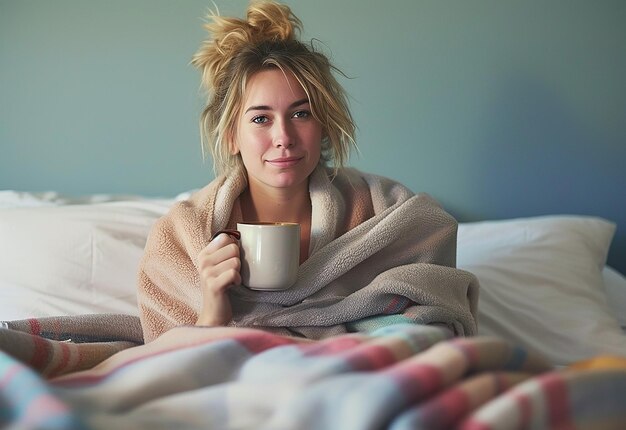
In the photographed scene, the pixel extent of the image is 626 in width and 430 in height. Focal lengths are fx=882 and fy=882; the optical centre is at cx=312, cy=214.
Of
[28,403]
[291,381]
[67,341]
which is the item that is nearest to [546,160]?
[67,341]

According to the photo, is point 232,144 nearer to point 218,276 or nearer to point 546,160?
point 218,276

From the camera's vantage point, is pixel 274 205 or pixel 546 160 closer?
pixel 274 205

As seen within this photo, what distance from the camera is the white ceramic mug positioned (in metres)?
1.40

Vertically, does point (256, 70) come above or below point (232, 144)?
above

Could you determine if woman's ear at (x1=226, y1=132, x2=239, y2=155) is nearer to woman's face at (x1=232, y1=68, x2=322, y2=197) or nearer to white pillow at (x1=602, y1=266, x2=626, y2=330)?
woman's face at (x1=232, y1=68, x2=322, y2=197)

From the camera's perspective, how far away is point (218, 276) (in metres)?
1.47

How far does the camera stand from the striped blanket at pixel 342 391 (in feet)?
2.41

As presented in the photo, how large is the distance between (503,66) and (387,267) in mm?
909

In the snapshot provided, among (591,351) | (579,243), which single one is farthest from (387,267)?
(579,243)

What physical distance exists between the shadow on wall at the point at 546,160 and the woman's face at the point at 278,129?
84 centimetres

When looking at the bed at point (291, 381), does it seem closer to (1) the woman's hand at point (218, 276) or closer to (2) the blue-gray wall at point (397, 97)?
(1) the woman's hand at point (218, 276)

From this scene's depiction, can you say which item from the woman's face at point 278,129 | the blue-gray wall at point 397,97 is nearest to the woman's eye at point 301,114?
the woman's face at point 278,129

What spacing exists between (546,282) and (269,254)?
0.87 metres

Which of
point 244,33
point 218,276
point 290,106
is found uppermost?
point 244,33
